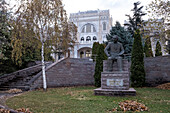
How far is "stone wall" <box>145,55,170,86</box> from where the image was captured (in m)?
13.7

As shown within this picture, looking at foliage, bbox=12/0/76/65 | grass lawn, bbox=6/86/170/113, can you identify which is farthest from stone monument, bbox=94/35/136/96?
foliage, bbox=12/0/76/65

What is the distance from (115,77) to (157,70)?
7.24 metres

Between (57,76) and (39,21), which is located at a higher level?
(39,21)

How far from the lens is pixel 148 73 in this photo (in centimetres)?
1458

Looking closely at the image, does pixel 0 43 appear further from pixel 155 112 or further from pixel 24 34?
pixel 155 112

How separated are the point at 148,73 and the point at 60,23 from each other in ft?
28.8

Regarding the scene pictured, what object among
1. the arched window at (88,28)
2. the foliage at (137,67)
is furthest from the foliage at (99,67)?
the arched window at (88,28)

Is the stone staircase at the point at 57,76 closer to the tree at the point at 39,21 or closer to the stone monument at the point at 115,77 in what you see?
the tree at the point at 39,21

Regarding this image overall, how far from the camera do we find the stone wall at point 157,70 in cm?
1374

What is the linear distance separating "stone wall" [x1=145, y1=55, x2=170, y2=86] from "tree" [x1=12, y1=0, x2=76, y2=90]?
7.84m

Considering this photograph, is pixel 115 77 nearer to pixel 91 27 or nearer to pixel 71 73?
pixel 71 73

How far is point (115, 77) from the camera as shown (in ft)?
28.3

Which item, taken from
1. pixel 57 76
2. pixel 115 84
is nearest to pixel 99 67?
pixel 57 76

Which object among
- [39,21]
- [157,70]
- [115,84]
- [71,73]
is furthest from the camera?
[71,73]
